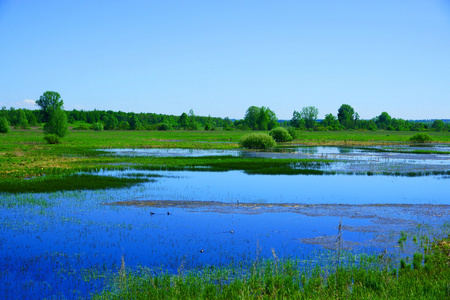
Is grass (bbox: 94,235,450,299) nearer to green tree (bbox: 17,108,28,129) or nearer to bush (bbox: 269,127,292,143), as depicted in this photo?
bush (bbox: 269,127,292,143)

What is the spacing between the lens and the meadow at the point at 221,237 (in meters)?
10.2

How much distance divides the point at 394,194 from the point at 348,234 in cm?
1054

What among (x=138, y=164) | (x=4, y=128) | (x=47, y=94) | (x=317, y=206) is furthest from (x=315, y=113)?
(x=317, y=206)

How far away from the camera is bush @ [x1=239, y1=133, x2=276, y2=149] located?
65.3 m

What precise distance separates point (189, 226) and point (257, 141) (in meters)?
49.3

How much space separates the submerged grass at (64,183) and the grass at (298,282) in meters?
15.5

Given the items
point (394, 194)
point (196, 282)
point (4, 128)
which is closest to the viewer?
point (196, 282)

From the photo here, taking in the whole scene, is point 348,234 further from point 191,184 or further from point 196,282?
point 191,184

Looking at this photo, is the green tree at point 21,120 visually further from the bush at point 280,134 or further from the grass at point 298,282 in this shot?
the grass at point 298,282

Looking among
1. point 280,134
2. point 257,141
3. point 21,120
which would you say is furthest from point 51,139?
point 21,120

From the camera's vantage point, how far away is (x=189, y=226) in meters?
16.8

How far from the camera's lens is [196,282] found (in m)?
Result: 10.5

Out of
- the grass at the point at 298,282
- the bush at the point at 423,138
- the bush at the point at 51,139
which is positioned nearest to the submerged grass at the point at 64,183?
the grass at the point at 298,282

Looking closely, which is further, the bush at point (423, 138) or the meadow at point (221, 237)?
the bush at point (423, 138)
